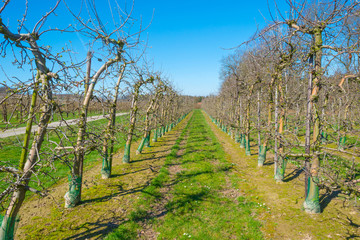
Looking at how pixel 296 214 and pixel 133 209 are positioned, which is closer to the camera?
pixel 296 214

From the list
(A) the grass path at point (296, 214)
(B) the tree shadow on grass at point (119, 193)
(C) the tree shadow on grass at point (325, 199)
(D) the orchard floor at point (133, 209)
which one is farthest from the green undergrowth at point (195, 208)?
(C) the tree shadow on grass at point (325, 199)

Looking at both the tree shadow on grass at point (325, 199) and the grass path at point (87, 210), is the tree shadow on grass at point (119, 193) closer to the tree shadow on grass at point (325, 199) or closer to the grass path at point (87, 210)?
the grass path at point (87, 210)

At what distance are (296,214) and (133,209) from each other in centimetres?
528

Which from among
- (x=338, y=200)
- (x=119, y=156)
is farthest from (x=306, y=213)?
(x=119, y=156)

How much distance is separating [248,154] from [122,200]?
9.60 m

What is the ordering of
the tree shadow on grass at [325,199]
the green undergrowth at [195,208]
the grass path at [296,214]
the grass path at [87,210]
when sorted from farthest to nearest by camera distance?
the tree shadow on grass at [325,199] → the green undergrowth at [195,208] → the grass path at [87,210] → the grass path at [296,214]

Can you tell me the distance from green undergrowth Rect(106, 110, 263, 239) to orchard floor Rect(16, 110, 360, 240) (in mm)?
262

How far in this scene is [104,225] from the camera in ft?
19.7

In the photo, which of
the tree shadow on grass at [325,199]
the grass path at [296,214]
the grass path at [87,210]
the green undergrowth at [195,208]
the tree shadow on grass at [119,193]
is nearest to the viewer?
the grass path at [296,214]

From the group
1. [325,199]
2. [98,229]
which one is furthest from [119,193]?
[325,199]

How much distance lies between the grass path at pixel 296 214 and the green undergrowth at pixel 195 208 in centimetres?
50

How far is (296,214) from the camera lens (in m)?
6.39

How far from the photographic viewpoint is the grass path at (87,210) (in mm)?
5590

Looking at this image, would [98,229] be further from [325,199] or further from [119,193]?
[325,199]
